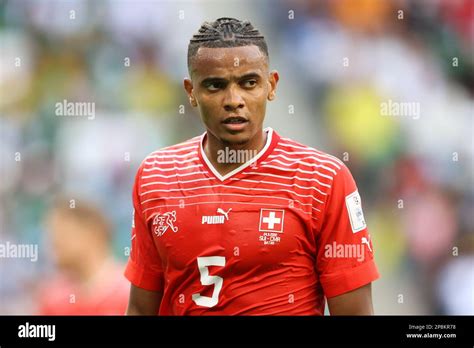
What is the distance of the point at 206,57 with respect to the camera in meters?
3.22

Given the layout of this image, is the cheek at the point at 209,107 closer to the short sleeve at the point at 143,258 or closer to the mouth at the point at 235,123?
the mouth at the point at 235,123

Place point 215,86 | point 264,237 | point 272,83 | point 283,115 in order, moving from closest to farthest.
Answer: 1. point 264,237
2. point 215,86
3. point 272,83
4. point 283,115

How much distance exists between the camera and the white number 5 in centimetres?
313

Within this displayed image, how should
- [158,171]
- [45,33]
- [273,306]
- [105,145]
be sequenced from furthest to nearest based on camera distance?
[45,33] < [105,145] < [158,171] < [273,306]

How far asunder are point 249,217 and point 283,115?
9.48 feet

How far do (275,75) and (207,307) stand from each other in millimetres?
1031

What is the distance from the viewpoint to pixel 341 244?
313cm

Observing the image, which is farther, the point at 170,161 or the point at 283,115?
the point at 283,115

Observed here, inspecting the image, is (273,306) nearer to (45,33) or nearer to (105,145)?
(105,145)

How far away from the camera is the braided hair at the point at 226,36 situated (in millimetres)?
3199

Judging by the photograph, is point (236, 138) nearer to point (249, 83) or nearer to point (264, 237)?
point (249, 83)

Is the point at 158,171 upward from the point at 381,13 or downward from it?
downward

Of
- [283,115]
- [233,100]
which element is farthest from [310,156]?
[283,115]
